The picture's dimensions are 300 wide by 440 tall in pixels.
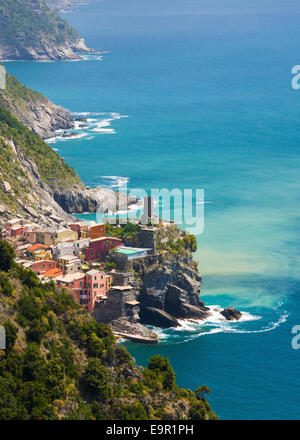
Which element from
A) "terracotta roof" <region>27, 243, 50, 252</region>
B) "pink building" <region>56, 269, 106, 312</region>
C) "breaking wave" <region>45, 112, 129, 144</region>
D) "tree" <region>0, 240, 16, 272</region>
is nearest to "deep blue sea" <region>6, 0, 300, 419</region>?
"breaking wave" <region>45, 112, 129, 144</region>

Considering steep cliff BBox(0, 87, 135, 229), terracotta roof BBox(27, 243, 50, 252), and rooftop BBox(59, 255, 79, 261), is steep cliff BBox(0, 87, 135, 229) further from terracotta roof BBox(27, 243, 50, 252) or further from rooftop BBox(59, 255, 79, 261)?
rooftop BBox(59, 255, 79, 261)

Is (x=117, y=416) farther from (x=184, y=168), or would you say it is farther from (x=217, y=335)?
(x=184, y=168)

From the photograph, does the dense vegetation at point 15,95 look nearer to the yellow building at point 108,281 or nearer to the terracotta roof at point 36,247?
the terracotta roof at point 36,247

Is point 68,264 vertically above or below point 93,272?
above

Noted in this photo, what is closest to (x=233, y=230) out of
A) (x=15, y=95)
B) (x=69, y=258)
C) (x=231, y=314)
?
(x=231, y=314)

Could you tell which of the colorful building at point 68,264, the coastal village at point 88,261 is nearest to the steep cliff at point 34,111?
the coastal village at point 88,261

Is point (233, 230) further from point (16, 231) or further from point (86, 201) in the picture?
point (16, 231)
